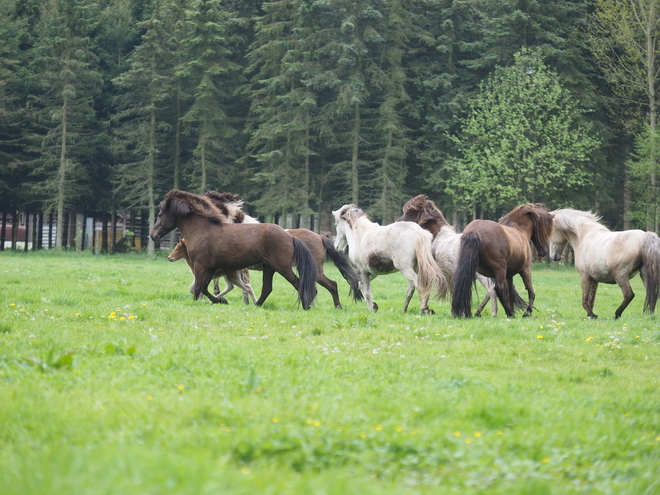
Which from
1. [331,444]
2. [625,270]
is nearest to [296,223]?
Answer: [625,270]

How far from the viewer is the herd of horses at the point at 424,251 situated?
45.0ft

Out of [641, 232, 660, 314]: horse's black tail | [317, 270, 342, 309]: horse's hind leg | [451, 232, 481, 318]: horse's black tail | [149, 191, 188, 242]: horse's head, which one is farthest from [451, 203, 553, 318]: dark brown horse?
[149, 191, 188, 242]: horse's head

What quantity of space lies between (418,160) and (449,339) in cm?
3712

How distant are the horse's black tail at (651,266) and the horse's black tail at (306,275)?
6.27 metres

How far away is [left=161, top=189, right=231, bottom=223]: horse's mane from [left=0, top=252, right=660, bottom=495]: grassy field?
4.44 m

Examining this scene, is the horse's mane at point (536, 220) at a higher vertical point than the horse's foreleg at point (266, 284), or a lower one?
higher

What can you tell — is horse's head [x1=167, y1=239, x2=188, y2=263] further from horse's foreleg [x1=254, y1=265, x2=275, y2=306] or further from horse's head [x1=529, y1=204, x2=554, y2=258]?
horse's head [x1=529, y1=204, x2=554, y2=258]

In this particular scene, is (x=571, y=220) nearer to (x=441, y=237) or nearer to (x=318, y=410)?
(x=441, y=237)

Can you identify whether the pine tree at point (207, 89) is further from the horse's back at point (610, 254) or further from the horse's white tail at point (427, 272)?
the horse's back at point (610, 254)

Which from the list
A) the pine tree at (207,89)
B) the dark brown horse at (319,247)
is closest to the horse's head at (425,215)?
the dark brown horse at (319,247)

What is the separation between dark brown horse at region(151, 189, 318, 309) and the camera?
14.0m

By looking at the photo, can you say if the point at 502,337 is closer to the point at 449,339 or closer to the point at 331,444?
the point at 449,339

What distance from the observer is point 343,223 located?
55.6ft

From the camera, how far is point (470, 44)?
4525 centimetres
